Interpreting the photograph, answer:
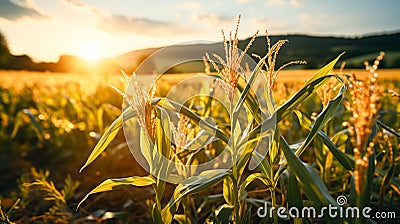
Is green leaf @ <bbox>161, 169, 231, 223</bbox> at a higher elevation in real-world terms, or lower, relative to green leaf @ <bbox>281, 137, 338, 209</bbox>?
lower

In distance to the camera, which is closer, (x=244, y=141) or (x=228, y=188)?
(x=244, y=141)

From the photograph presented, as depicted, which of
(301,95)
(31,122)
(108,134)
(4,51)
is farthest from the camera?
(4,51)

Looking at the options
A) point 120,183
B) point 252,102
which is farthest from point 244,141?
point 120,183

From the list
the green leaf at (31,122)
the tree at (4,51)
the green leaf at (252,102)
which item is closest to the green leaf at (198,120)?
the green leaf at (252,102)

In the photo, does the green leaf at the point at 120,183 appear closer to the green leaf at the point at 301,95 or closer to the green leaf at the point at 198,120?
the green leaf at the point at 198,120

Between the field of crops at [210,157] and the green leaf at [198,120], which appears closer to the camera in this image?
the field of crops at [210,157]

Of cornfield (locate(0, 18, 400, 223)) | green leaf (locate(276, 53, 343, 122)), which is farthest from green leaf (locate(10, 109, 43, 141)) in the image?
green leaf (locate(276, 53, 343, 122))

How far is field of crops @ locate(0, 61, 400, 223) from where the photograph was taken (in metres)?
1.33

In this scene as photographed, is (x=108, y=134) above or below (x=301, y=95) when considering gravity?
below

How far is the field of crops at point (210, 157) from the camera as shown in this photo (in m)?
1.33

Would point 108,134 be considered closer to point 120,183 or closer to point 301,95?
point 120,183

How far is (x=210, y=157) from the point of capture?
2.47 m

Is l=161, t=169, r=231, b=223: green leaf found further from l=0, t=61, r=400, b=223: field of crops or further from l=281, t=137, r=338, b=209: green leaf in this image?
l=281, t=137, r=338, b=209: green leaf

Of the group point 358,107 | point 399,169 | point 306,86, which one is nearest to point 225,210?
point 306,86
